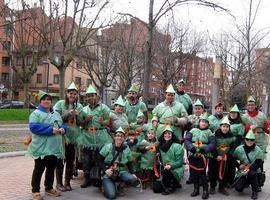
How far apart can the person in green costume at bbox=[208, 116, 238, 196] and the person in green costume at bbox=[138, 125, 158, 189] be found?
1107 mm

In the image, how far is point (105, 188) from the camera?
727cm

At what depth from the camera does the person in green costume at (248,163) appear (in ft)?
25.3

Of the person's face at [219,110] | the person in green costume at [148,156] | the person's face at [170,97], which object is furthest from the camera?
the person's face at [219,110]

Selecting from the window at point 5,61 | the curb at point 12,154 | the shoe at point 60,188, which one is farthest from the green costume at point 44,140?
the window at point 5,61

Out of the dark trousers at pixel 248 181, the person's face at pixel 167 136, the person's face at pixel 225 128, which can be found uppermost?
the person's face at pixel 225 128

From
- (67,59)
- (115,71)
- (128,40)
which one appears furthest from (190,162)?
(115,71)

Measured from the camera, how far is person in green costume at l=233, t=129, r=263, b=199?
7.73 m

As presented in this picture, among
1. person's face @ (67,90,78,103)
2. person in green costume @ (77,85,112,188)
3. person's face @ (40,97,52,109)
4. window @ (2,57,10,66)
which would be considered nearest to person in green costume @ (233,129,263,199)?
person in green costume @ (77,85,112,188)

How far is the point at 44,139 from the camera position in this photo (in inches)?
269

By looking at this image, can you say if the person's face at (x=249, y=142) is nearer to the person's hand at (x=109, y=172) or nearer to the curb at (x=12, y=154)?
the person's hand at (x=109, y=172)

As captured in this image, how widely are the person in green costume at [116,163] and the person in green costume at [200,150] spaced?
3.68 feet

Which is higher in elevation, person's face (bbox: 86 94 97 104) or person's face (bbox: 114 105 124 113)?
person's face (bbox: 86 94 97 104)

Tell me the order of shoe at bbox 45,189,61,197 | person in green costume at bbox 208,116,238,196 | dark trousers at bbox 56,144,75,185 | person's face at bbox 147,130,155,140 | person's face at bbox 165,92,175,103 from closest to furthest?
shoe at bbox 45,189,61,197
dark trousers at bbox 56,144,75,185
person in green costume at bbox 208,116,238,196
person's face at bbox 147,130,155,140
person's face at bbox 165,92,175,103

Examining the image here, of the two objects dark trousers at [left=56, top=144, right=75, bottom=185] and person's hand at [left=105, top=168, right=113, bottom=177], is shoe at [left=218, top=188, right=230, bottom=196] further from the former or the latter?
dark trousers at [left=56, top=144, right=75, bottom=185]
